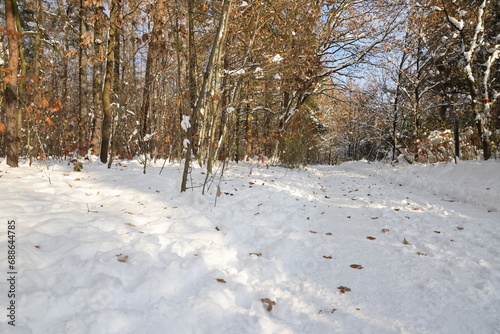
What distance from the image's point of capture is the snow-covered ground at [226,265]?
1796 millimetres

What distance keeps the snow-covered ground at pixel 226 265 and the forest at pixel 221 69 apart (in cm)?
172

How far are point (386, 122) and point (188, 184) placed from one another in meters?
15.0

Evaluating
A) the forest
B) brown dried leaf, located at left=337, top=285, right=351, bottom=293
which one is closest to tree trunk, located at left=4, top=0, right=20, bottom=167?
the forest

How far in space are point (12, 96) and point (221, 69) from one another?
484 cm

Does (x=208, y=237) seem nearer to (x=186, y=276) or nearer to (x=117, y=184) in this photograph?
(x=186, y=276)

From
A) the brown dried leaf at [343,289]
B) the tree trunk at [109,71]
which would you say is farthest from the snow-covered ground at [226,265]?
the tree trunk at [109,71]

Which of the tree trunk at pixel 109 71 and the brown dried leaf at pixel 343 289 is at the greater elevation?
the tree trunk at pixel 109 71

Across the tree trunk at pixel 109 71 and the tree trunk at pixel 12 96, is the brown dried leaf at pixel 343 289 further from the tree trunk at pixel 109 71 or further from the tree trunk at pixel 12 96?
the tree trunk at pixel 109 71

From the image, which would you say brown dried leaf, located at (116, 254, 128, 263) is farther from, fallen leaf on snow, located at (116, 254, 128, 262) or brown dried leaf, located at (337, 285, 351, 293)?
brown dried leaf, located at (337, 285, 351, 293)

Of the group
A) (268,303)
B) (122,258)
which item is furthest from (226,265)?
(122,258)

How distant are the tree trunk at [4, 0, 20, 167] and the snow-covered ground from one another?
857 mm

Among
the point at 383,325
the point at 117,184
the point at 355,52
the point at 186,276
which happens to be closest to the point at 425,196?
the point at 383,325

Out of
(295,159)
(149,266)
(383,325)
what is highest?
(295,159)

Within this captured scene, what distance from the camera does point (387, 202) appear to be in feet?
19.4
